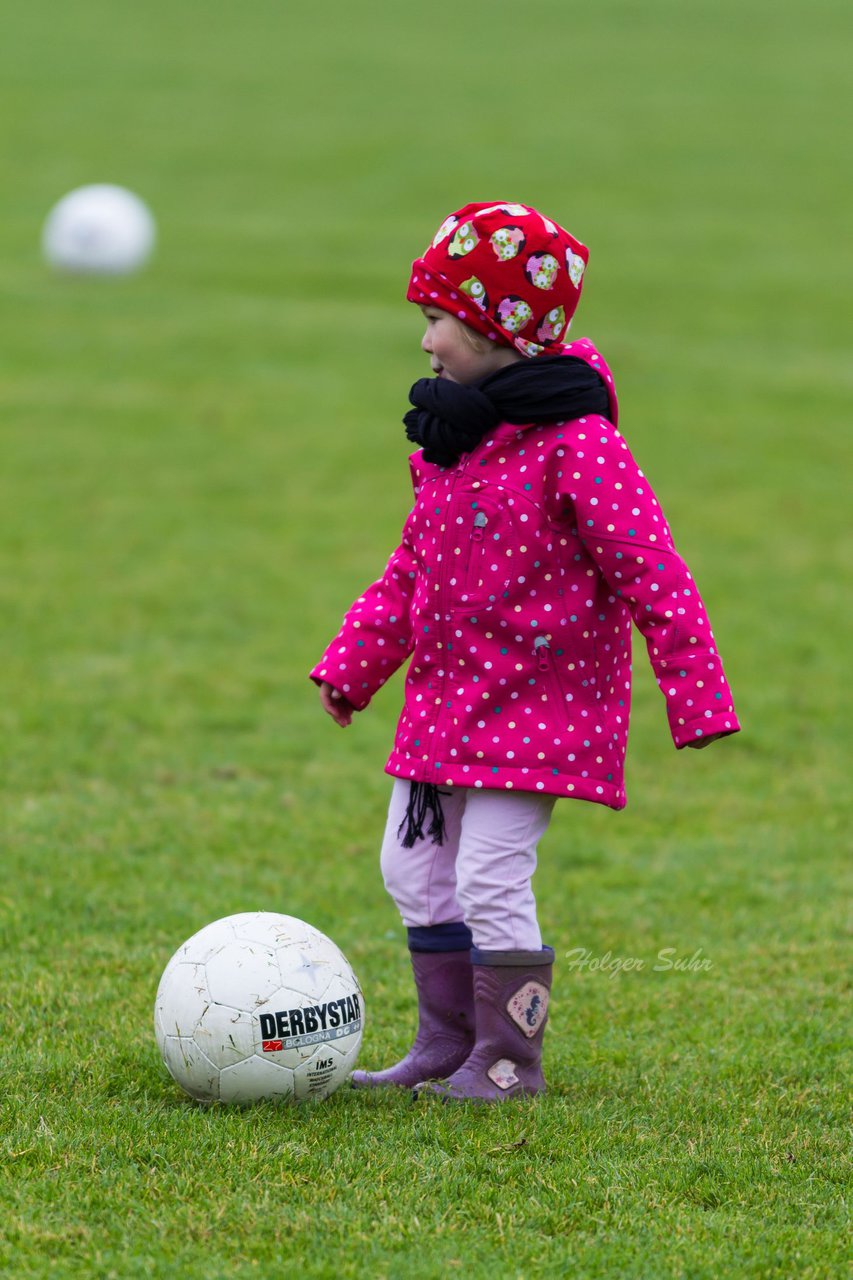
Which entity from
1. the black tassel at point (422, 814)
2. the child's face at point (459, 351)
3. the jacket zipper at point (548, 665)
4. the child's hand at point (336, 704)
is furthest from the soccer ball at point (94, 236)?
the jacket zipper at point (548, 665)

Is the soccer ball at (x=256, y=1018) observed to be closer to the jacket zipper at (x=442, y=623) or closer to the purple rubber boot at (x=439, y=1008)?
the purple rubber boot at (x=439, y=1008)

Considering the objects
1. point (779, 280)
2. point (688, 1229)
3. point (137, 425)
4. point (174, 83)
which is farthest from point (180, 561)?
point (174, 83)

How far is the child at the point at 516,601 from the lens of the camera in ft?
12.8

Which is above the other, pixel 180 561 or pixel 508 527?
pixel 508 527

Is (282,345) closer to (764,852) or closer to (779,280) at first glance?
(779,280)

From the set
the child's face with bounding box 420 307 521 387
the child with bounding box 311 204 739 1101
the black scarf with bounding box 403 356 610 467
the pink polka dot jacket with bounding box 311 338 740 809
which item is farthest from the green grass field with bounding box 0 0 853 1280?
the child's face with bounding box 420 307 521 387

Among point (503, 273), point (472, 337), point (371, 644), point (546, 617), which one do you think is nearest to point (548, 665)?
point (546, 617)

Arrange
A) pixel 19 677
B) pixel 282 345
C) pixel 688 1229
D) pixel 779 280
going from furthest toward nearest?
1. pixel 779 280
2. pixel 282 345
3. pixel 19 677
4. pixel 688 1229

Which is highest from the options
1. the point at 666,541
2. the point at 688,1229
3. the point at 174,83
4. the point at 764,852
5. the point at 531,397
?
the point at 174,83

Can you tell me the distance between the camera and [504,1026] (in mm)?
4027

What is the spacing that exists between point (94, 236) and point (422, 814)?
54.5ft

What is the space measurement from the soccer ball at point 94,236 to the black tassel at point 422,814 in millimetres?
16479

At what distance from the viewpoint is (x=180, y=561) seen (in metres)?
10.9

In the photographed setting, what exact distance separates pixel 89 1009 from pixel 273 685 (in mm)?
4235
